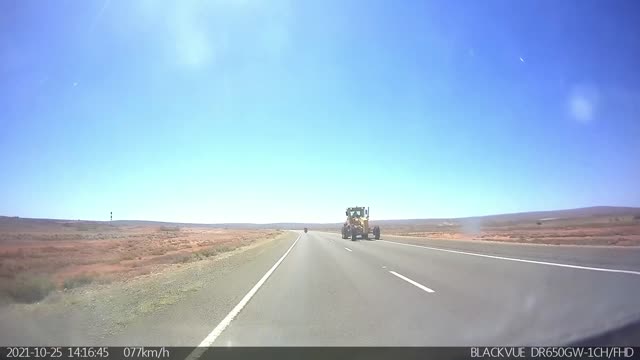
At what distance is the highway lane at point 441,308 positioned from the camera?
7.08 metres

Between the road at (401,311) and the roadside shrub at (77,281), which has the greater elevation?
the road at (401,311)

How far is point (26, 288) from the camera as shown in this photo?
11617 millimetres

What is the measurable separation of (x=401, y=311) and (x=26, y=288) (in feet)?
28.3

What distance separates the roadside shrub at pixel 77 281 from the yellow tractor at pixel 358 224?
33831 millimetres

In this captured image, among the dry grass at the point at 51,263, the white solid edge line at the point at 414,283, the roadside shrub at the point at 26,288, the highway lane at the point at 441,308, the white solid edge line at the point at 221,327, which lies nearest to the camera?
the white solid edge line at the point at 221,327

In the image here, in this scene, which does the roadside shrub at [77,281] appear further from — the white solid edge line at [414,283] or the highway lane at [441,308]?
the white solid edge line at [414,283]

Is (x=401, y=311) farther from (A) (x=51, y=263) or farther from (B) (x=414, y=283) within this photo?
(A) (x=51, y=263)

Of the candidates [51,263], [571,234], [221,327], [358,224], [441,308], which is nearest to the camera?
[221,327]

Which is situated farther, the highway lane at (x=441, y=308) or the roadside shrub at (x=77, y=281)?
the roadside shrub at (x=77, y=281)

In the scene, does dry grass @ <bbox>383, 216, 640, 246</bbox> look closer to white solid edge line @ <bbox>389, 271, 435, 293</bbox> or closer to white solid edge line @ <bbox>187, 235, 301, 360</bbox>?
white solid edge line @ <bbox>389, 271, 435, 293</bbox>

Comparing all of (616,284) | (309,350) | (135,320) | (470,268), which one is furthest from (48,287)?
(616,284)

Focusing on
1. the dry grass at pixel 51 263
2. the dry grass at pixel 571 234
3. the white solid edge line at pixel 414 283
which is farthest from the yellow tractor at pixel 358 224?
the white solid edge line at pixel 414 283

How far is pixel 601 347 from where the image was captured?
603 centimetres

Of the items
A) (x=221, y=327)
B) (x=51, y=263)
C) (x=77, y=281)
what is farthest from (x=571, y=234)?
(x=221, y=327)
